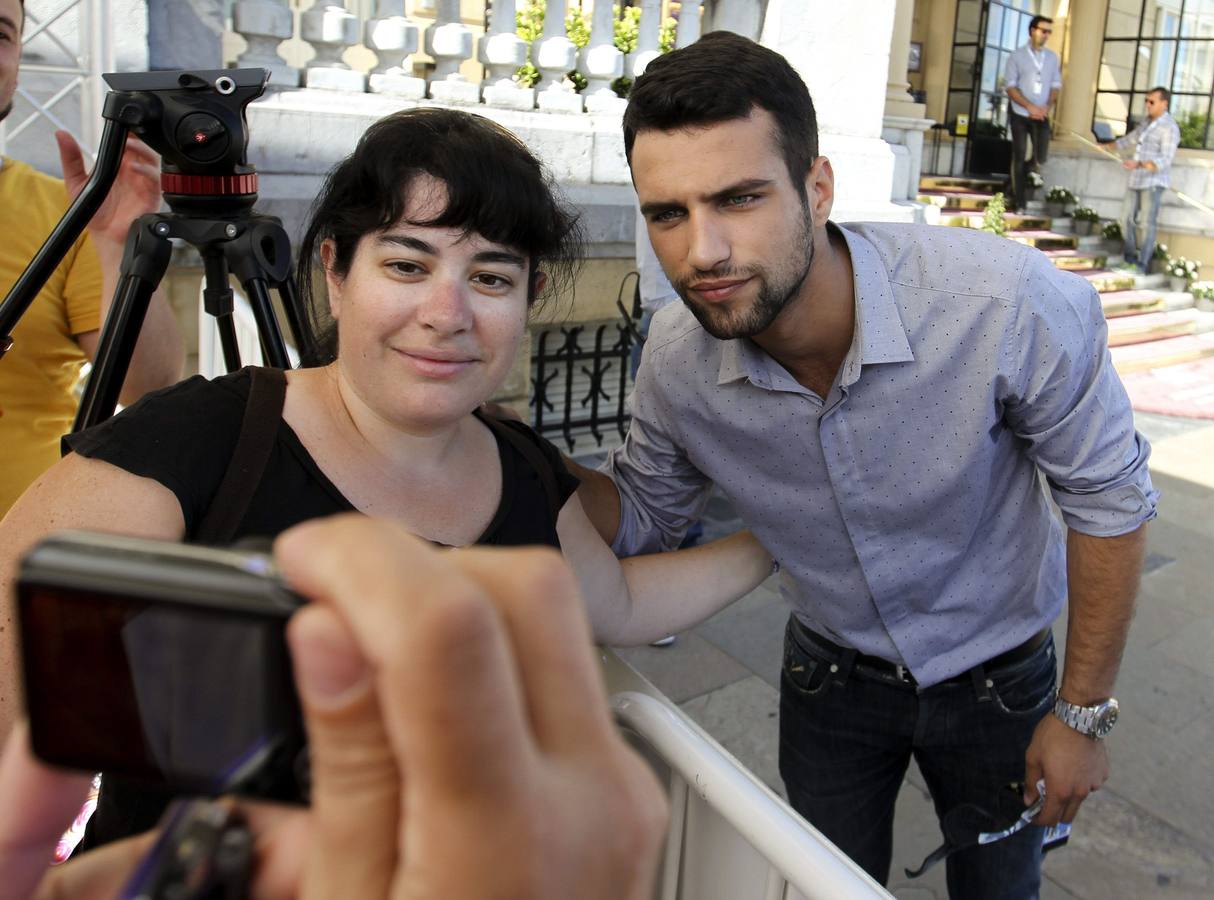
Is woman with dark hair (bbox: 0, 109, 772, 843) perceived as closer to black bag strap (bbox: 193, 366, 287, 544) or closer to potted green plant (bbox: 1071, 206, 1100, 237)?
black bag strap (bbox: 193, 366, 287, 544)

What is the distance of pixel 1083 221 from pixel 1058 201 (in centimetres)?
49

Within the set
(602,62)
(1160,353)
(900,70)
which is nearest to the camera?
(602,62)

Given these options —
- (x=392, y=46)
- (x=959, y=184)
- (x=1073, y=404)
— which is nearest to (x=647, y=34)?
(x=392, y=46)

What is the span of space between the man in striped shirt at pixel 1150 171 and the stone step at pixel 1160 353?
5.76 feet

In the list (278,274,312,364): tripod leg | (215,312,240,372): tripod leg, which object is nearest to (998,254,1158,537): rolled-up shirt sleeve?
(278,274,312,364): tripod leg

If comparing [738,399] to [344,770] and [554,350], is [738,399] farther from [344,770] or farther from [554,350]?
[554,350]

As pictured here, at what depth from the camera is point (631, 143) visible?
1896 millimetres

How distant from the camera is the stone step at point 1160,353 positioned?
9047 mm

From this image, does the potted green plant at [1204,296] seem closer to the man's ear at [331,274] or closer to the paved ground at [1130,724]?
the paved ground at [1130,724]

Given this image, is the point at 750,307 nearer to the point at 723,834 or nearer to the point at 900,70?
the point at 723,834

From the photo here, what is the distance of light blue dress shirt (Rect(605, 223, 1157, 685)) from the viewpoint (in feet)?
5.88

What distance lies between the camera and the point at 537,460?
1.61 meters

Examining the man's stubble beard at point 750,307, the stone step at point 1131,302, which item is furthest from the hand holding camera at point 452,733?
the stone step at point 1131,302

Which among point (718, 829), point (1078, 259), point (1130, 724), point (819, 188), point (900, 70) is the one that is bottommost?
point (1130, 724)
